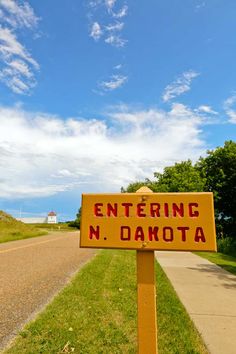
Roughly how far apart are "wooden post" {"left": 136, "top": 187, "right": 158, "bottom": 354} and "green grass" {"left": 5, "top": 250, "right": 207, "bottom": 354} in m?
1.49

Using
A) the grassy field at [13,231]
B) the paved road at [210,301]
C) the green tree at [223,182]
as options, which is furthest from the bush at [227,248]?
the green tree at [223,182]

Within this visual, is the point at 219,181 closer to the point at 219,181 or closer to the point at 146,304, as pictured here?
the point at 219,181

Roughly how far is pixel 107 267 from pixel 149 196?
7918 millimetres

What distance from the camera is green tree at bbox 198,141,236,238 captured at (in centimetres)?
3975

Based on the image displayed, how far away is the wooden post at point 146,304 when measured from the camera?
2.47 meters

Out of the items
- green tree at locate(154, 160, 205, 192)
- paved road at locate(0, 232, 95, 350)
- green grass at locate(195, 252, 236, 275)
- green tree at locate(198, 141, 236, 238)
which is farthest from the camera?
green tree at locate(198, 141, 236, 238)

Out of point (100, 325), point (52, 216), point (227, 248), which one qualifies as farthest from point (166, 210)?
point (52, 216)

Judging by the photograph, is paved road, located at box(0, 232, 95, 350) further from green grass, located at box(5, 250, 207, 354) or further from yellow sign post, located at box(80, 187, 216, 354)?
yellow sign post, located at box(80, 187, 216, 354)

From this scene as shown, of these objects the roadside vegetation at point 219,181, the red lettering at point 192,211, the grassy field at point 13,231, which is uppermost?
the roadside vegetation at point 219,181

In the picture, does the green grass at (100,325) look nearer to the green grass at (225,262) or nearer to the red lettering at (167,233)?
the red lettering at (167,233)

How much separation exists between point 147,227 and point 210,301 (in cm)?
419

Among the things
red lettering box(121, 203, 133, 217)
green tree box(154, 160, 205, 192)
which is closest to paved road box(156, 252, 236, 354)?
red lettering box(121, 203, 133, 217)

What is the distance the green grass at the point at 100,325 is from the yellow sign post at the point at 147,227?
5.19ft

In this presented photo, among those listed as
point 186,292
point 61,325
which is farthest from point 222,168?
point 61,325
